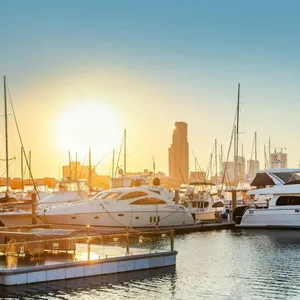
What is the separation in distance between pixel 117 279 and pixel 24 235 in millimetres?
4696

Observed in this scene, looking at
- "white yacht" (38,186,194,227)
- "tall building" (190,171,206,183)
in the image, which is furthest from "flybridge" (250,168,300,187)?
"tall building" (190,171,206,183)

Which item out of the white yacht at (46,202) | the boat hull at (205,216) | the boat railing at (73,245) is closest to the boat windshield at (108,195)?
the white yacht at (46,202)

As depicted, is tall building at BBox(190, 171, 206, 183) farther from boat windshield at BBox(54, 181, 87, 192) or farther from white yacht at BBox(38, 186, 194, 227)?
white yacht at BBox(38, 186, 194, 227)

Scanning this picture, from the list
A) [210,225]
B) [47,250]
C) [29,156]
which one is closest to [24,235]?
[47,250]

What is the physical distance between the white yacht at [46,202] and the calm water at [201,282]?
1656cm

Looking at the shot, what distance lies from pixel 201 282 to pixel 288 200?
1131 inches

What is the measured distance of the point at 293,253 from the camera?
35125 millimetres

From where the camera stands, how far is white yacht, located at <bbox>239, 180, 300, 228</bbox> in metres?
50.9

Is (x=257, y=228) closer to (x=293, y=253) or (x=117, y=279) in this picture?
(x=293, y=253)

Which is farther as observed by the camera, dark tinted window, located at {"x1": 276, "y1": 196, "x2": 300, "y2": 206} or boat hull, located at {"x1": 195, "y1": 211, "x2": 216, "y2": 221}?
boat hull, located at {"x1": 195, "y1": 211, "x2": 216, "y2": 221}

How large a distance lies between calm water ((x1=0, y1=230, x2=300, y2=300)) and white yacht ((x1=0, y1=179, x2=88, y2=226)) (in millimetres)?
16562

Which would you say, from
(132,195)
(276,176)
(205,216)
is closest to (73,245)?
(132,195)

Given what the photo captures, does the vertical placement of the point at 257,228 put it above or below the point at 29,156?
below

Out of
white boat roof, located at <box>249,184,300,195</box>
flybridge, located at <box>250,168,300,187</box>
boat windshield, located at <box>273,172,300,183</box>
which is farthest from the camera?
flybridge, located at <box>250,168,300,187</box>
